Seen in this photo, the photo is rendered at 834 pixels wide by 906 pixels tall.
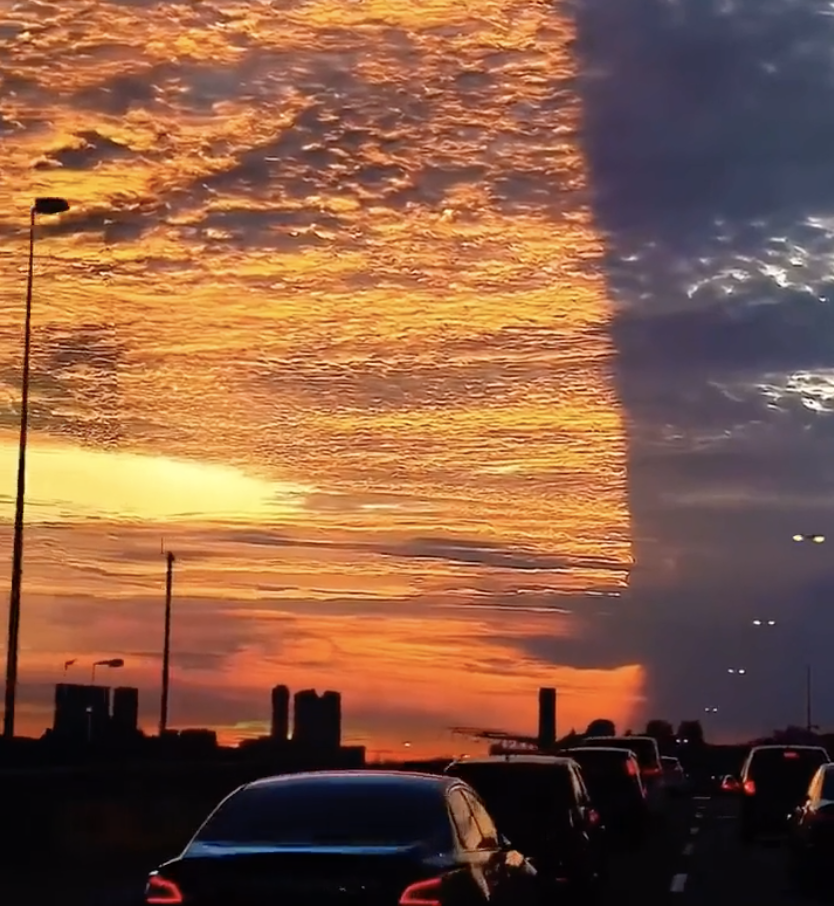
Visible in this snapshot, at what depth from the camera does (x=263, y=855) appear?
11188 millimetres

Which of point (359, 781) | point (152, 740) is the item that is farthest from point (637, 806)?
point (152, 740)

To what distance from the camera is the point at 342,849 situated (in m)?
11.3

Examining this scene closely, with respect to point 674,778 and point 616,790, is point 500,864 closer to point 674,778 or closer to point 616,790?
point 616,790

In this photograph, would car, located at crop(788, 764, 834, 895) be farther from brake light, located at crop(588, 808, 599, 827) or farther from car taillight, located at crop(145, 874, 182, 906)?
car taillight, located at crop(145, 874, 182, 906)

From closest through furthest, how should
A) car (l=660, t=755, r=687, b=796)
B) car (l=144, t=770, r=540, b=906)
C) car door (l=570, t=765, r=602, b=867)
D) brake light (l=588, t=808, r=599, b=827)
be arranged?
1. car (l=144, t=770, r=540, b=906)
2. car door (l=570, t=765, r=602, b=867)
3. brake light (l=588, t=808, r=599, b=827)
4. car (l=660, t=755, r=687, b=796)

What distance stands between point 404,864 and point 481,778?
29.5ft

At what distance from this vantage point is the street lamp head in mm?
32156

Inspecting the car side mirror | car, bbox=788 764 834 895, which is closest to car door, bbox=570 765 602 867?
car, bbox=788 764 834 895

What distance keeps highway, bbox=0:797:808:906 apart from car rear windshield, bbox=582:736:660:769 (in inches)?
115

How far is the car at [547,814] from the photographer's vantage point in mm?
19016

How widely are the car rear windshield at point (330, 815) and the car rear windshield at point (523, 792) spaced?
22.3 feet

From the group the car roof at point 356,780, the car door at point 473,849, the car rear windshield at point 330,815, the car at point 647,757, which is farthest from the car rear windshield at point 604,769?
the car rear windshield at point 330,815

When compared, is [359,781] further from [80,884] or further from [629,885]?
[629,885]

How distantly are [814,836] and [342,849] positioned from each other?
1331 centimetres
